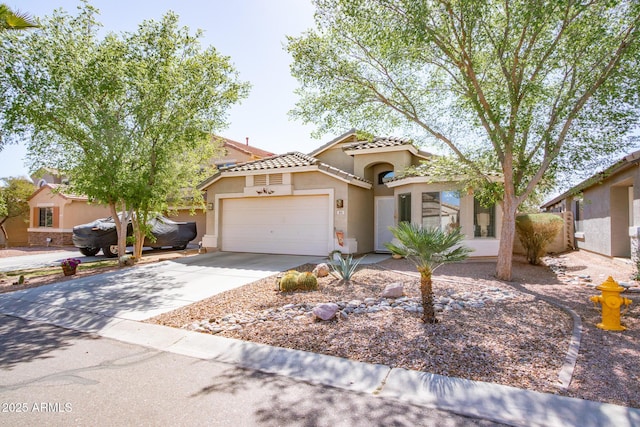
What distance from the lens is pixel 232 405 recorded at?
339 centimetres

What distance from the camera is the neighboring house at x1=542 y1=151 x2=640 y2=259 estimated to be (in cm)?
975

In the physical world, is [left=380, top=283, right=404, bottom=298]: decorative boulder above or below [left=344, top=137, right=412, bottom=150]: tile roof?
below

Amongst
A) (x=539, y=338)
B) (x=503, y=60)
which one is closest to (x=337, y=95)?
(x=503, y=60)

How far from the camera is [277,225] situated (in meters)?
14.4

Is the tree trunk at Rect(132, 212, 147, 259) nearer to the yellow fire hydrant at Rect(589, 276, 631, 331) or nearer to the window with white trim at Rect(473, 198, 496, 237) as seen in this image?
the window with white trim at Rect(473, 198, 496, 237)

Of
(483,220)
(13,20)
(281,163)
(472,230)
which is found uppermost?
(13,20)

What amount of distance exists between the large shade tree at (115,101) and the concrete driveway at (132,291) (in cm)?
279

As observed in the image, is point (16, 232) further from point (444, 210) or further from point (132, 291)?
point (444, 210)

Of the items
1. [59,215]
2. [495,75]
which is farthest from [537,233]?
[59,215]

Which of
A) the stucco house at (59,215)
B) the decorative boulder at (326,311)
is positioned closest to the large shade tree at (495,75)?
the decorative boulder at (326,311)

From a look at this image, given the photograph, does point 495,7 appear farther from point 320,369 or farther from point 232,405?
point 232,405

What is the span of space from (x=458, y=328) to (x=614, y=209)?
10916mm

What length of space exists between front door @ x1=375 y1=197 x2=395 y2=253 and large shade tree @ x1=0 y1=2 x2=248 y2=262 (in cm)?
739

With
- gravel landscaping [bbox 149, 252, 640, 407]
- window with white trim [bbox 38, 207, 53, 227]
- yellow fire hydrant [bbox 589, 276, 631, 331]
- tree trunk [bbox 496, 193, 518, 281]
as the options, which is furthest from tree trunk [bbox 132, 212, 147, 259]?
window with white trim [bbox 38, 207, 53, 227]
